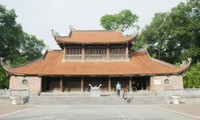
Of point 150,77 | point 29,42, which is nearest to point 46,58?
point 150,77

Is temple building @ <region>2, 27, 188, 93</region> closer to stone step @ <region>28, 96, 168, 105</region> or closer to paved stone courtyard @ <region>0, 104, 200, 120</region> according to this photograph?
stone step @ <region>28, 96, 168, 105</region>

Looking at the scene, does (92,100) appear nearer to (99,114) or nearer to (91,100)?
(91,100)

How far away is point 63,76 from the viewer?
30.4m

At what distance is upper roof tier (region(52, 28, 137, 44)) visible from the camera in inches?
1286

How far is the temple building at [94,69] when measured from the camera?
29.8 meters

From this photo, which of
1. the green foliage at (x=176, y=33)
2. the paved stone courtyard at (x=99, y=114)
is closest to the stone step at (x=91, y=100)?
the paved stone courtyard at (x=99, y=114)

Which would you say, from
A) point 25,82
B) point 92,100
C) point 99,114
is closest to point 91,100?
point 92,100

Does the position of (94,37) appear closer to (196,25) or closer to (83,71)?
(83,71)

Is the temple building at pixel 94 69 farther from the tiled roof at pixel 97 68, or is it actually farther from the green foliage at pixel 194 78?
the green foliage at pixel 194 78

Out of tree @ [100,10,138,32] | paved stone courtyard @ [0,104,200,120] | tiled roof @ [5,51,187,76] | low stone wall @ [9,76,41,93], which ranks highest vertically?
tree @ [100,10,138,32]

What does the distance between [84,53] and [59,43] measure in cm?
327

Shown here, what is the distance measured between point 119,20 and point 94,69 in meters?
23.9

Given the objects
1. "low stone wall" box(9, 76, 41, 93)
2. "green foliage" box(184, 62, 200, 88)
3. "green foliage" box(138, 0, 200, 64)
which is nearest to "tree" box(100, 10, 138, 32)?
"green foliage" box(138, 0, 200, 64)

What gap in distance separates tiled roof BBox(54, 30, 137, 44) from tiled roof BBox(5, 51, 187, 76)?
2558 millimetres
